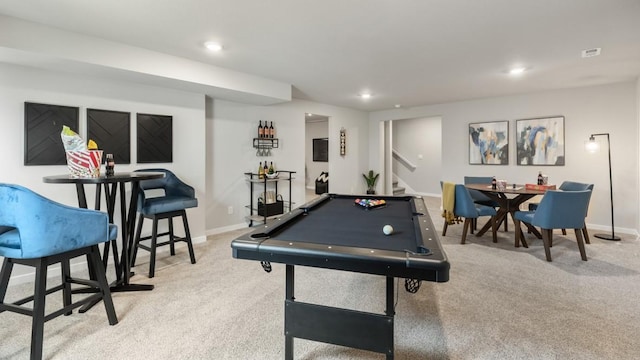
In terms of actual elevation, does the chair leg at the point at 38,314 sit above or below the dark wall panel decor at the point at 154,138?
below

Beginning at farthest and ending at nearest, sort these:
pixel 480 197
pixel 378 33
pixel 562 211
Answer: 1. pixel 480 197
2. pixel 562 211
3. pixel 378 33

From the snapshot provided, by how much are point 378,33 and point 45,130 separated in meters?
3.22

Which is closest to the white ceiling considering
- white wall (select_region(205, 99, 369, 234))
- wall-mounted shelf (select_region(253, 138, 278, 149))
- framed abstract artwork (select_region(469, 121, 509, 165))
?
white wall (select_region(205, 99, 369, 234))

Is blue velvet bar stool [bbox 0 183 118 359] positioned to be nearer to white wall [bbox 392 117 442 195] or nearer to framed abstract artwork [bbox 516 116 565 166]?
framed abstract artwork [bbox 516 116 565 166]

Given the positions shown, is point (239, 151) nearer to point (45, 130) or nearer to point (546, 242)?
point (45, 130)

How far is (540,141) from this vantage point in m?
5.11

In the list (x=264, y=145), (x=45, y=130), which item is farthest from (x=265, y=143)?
(x=45, y=130)

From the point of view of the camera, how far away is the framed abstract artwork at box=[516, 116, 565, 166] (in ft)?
16.3

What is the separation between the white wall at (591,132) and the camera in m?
4.46

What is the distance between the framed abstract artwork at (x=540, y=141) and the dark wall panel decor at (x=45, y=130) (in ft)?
20.8

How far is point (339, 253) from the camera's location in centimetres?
132

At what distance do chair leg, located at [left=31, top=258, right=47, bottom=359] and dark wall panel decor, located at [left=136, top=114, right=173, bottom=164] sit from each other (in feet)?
6.40

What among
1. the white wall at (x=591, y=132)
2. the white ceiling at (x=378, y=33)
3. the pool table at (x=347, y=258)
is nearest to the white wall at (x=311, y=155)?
the white wall at (x=591, y=132)

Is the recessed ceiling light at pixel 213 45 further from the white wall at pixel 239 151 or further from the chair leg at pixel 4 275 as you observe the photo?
the chair leg at pixel 4 275
